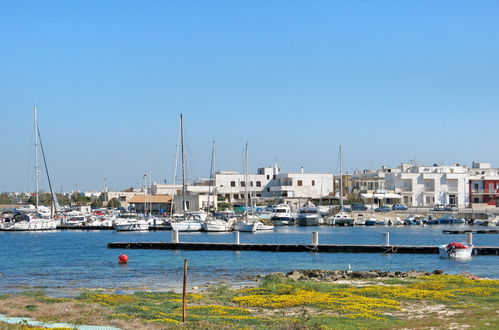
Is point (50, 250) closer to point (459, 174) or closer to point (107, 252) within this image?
point (107, 252)

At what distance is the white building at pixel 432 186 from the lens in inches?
6112

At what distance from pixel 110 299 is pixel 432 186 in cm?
13279

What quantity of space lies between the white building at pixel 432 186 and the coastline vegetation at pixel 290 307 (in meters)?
122

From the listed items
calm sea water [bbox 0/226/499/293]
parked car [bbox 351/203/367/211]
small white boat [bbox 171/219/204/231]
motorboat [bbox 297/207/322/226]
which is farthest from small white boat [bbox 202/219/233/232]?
parked car [bbox 351/203/367/211]

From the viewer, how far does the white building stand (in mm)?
155250

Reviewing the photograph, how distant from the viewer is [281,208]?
5212 inches

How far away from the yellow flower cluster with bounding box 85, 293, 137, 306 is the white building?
130 m

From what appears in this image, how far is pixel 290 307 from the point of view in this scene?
2959 centimetres

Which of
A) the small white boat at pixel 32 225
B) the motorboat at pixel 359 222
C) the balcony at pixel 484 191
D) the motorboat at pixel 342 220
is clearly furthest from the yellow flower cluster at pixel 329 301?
the balcony at pixel 484 191

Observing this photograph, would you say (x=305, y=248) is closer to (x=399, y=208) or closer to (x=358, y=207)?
(x=399, y=208)

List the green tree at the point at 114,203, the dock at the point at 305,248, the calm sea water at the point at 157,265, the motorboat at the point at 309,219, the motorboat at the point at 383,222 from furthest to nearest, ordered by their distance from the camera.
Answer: the green tree at the point at 114,203
the motorboat at the point at 383,222
the motorboat at the point at 309,219
the dock at the point at 305,248
the calm sea water at the point at 157,265

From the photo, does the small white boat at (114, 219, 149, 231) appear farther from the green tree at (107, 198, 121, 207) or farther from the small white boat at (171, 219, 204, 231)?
the green tree at (107, 198, 121, 207)

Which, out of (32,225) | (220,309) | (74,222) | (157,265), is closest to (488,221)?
(74,222)

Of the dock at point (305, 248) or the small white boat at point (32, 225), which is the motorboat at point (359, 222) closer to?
the small white boat at point (32, 225)
